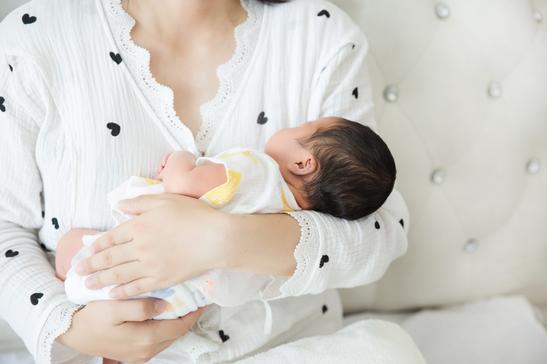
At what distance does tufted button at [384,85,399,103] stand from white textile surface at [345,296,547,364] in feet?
1.83

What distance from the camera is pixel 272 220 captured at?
106 centimetres

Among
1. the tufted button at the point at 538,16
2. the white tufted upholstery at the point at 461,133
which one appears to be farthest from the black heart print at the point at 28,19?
the tufted button at the point at 538,16

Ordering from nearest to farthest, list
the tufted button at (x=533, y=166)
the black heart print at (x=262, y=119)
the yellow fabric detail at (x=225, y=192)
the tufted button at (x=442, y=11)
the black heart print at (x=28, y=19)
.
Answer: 1. the yellow fabric detail at (x=225, y=192)
2. the black heart print at (x=28, y=19)
3. the black heart print at (x=262, y=119)
4. the tufted button at (x=442, y=11)
5. the tufted button at (x=533, y=166)

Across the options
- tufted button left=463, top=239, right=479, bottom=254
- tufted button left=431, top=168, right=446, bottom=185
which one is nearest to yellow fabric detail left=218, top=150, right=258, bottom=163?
tufted button left=431, top=168, right=446, bottom=185

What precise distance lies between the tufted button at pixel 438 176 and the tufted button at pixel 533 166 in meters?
0.22

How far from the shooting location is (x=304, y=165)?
1096mm

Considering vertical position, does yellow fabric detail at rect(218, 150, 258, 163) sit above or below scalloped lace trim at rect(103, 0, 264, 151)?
below

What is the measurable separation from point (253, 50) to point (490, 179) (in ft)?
2.24

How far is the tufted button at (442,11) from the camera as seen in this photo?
4.70 feet

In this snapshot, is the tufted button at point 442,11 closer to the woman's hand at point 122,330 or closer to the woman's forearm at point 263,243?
the woman's forearm at point 263,243

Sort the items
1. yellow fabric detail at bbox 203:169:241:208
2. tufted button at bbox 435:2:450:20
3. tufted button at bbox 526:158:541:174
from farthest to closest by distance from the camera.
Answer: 1. tufted button at bbox 526:158:541:174
2. tufted button at bbox 435:2:450:20
3. yellow fabric detail at bbox 203:169:241:208

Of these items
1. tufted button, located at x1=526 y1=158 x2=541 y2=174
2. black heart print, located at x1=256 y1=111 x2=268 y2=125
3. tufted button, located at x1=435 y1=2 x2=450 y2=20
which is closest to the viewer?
black heart print, located at x1=256 y1=111 x2=268 y2=125

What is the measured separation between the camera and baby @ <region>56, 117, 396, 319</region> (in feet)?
3.42

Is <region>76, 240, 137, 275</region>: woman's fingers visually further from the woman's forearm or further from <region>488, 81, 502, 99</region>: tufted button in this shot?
<region>488, 81, 502, 99</region>: tufted button
